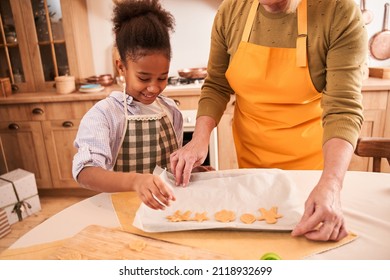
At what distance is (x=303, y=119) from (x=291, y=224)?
438 mm

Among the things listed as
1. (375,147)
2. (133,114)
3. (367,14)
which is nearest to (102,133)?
(133,114)

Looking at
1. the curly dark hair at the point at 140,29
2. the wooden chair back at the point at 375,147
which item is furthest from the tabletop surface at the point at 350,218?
the curly dark hair at the point at 140,29

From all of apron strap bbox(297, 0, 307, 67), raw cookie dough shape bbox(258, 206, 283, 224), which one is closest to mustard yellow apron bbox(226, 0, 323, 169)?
apron strap bbox(297, 0, 307, 67)

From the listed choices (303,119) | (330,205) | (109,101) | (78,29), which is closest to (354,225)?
(330,205)

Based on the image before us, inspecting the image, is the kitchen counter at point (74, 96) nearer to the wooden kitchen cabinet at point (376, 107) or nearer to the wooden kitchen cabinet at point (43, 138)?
the wooden kitchen cabinet at point (43, 138)

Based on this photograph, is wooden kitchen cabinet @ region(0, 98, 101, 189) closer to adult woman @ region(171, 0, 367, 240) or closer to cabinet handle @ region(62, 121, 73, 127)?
cabinet handle @ region(62, 121, 73, 127)

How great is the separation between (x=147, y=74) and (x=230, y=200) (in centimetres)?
41

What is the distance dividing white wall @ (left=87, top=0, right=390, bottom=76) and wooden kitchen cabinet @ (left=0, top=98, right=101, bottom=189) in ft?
1.72

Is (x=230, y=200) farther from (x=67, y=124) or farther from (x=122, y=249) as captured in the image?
(x=67, y=124)

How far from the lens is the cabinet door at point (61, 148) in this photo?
7.15 ft

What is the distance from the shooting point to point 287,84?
914mm

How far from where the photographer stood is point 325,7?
2.74 ft

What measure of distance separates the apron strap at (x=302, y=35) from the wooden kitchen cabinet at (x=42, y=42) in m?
1.78

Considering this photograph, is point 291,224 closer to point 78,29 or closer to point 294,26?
point 294,26
